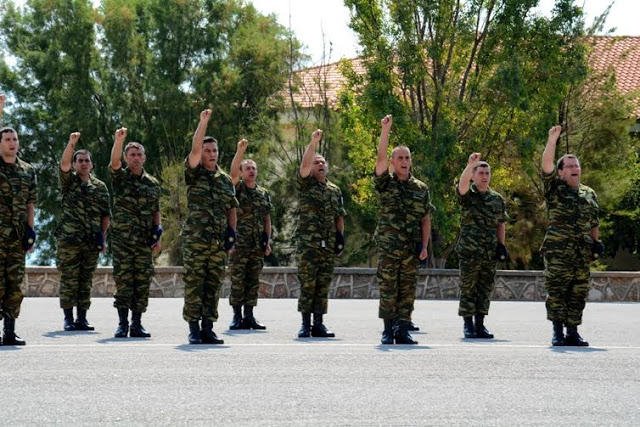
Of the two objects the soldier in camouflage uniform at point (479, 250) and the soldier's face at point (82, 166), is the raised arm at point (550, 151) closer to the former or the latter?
the soldier in camouflage uniform at point (479, 250)

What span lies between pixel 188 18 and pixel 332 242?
99.9ft

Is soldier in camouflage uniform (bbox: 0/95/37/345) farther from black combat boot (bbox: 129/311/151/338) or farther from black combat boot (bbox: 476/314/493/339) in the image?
black combat boot (bbox: 476/314/493/339)

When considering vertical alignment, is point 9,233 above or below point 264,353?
above

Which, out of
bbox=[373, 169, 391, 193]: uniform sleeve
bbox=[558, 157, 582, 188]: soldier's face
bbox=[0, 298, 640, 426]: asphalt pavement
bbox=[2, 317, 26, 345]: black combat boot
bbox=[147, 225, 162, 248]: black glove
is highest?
bbox=[558, 157, 582, 188]: soldier's face

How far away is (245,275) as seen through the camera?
14.8m

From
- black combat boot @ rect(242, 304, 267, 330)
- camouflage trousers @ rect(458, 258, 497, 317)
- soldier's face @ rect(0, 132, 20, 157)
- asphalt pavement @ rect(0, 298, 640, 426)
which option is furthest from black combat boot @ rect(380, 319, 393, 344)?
soldier's face @ rect(0, 132, 20, 157)

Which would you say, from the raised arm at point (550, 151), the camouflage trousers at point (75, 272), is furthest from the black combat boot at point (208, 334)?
the raised arm at point (550, 151)

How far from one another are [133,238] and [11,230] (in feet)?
5.50

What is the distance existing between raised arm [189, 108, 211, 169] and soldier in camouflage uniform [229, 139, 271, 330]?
2.90 metres

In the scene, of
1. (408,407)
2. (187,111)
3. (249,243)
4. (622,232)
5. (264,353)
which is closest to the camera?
(408,407)

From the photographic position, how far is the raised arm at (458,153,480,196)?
1254cm

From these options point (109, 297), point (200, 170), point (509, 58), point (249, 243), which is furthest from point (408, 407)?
point (509, 58)

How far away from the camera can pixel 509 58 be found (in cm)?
2862

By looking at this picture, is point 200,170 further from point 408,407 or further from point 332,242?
point 408,407
